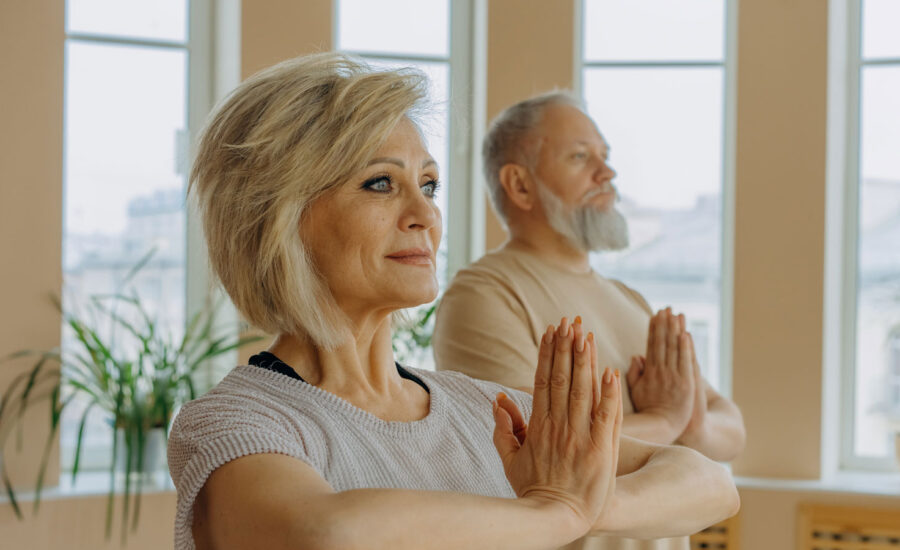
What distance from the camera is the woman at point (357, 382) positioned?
1028mm

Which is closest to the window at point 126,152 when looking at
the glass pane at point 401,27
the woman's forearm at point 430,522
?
the glass pane at point 401,27

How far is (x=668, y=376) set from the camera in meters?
1.98

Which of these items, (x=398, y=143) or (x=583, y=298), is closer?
(x=398, y=143)

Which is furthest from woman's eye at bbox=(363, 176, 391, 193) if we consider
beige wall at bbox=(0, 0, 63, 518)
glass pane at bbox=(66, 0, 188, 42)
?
glass pane at bbox=(66, 0, 188, 42)

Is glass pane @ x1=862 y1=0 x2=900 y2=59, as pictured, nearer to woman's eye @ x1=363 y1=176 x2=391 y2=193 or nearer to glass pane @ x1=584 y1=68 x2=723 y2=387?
glass pane @ x1=584 y1=68 x2=723 y2=387

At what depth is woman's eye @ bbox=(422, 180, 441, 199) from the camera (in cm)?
135

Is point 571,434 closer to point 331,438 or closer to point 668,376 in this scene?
point 331,438

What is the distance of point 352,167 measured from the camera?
122 cm

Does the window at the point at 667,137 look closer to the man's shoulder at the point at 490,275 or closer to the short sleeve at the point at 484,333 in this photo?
the man's shoulder at the point at 490,275

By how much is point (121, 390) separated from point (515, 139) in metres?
2.19

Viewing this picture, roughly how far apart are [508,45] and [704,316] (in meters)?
1.63

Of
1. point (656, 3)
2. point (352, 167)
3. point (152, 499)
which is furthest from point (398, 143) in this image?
point (656, 3)

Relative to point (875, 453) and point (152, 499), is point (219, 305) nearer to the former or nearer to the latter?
point (152, 499)

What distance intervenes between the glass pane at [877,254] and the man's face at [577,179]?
264cm
